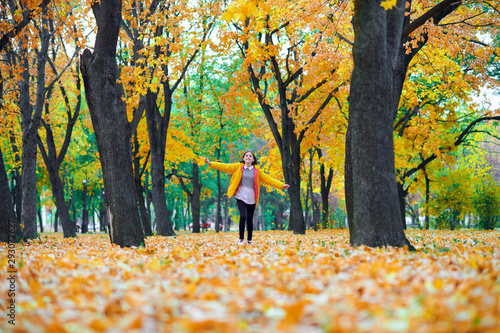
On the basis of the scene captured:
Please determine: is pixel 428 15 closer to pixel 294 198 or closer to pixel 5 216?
pixel 294 198

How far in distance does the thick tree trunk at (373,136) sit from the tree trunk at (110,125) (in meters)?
4.25

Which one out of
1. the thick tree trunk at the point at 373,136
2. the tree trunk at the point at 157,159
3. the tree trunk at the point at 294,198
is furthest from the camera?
the tree trunk at the point at 294,198

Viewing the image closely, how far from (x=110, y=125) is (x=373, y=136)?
189 inches

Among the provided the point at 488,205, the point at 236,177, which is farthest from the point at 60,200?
the point at 488,205

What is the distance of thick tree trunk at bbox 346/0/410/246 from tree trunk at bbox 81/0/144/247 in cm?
425

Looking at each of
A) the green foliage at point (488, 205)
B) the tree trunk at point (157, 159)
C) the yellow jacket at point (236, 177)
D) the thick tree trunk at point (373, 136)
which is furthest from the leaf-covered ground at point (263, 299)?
the green foliage at point (488, 205)

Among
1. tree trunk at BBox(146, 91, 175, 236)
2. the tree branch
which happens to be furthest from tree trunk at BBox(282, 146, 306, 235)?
the tree branch

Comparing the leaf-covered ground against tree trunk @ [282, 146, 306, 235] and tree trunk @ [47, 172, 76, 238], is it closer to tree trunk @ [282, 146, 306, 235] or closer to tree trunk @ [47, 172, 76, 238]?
tree trunk @ [282, 146, 306, 235]

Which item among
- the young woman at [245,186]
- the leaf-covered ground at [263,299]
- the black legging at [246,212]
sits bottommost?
the leaf-covered ground at [263,299]

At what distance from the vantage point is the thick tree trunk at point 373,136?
5805 millimetres

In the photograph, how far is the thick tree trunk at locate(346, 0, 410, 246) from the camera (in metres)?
5.80

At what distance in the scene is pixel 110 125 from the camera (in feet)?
24.4

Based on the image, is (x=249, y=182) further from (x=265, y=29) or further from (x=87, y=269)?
(x=265, y=29)

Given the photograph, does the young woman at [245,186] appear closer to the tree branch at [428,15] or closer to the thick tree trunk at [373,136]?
the thick tree trunk at [373,136]
